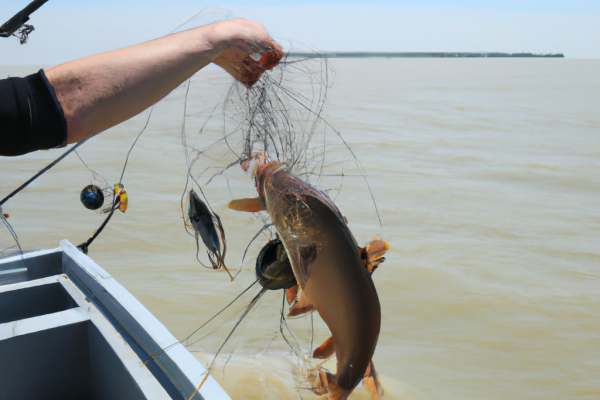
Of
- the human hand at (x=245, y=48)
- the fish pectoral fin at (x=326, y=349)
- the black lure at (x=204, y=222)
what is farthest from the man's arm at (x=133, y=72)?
the fish pectoral fin at (x=326, y=349)

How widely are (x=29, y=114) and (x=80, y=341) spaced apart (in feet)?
4.68

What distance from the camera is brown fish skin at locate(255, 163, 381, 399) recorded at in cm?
91

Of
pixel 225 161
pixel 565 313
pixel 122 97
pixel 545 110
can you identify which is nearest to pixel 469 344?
pixel 565 313

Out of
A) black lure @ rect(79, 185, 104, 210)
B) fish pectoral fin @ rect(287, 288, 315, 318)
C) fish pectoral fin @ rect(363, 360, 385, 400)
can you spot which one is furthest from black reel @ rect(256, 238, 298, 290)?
black lure @ rect(79, 185, 104, 210)

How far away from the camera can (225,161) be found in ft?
4.20

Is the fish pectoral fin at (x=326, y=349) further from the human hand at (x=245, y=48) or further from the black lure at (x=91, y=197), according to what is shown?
the black lure at (x=91, y=197)

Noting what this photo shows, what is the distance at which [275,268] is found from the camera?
42.0 inches

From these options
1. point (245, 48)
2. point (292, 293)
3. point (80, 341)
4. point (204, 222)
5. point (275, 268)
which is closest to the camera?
point (245, 48)

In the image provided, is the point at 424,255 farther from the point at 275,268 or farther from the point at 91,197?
the point at 275,268

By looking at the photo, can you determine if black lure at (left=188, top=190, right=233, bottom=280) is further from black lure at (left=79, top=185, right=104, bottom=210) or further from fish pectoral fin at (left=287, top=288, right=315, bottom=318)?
black lure at (left=79, top=185, right=104, bottom=210)

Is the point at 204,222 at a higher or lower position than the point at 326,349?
higher

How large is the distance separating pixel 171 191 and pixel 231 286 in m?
3.44

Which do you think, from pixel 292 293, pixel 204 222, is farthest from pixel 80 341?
pixel 292 293

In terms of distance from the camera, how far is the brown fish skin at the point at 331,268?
2.99 ft
